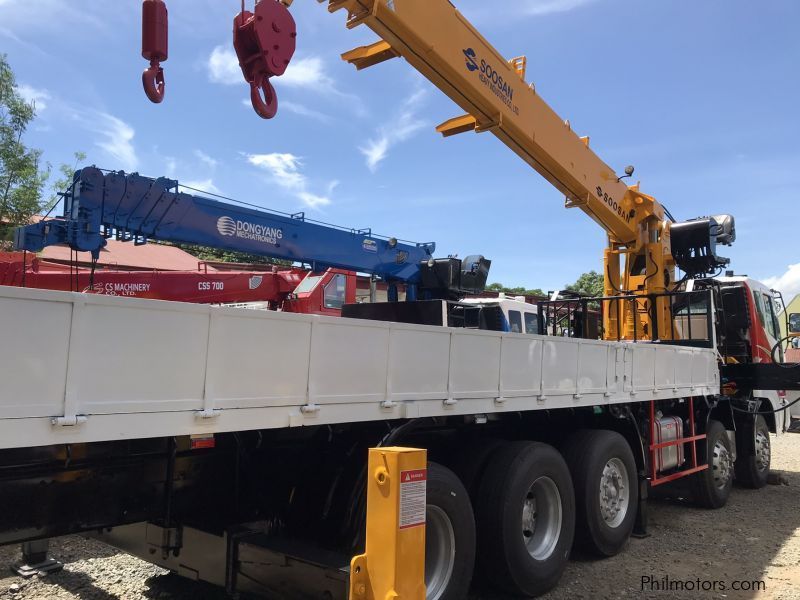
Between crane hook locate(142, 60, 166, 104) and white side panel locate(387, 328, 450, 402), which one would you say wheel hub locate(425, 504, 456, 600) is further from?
crane hook locate(142, 60, 166, 104)

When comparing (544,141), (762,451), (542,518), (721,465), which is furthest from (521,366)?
(762,451)

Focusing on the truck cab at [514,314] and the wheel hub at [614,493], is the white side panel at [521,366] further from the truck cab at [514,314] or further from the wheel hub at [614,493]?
the truck cab at [514,314]

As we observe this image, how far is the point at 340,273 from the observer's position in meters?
10.4

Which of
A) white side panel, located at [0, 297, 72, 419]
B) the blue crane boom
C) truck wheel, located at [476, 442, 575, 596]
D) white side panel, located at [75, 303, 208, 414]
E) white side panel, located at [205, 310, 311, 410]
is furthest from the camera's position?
the blue crane boom

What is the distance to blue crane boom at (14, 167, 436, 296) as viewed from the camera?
713cm

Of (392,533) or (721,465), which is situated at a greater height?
(392,533)

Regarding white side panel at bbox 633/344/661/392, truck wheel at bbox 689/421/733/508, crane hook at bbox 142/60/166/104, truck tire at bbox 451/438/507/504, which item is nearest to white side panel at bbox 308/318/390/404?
truck tire at bbox 451/438/507/504

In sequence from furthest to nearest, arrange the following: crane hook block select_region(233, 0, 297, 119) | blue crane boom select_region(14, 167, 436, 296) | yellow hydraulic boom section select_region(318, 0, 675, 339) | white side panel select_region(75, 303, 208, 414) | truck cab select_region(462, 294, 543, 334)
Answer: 1. truck cab select_region(462, 294, 543, 334)
2. blue crane boom select_region(14, 167, 436, 296)
3. yellow hydraulic boom section select_region(318, 0, 675, 339)
4. crane hook block select_region(233, 0, 297, 119)
5. white side panel select_region(75, 303, 208, 414)

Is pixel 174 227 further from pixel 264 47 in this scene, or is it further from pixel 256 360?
pixel 256 360

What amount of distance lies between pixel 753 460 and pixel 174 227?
8374mm

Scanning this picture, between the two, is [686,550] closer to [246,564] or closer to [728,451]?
[728,451]

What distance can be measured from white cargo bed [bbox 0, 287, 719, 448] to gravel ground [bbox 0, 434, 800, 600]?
6.09 ft

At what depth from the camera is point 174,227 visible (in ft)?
26.2

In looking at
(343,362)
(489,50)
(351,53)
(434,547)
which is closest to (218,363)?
(343,362)
